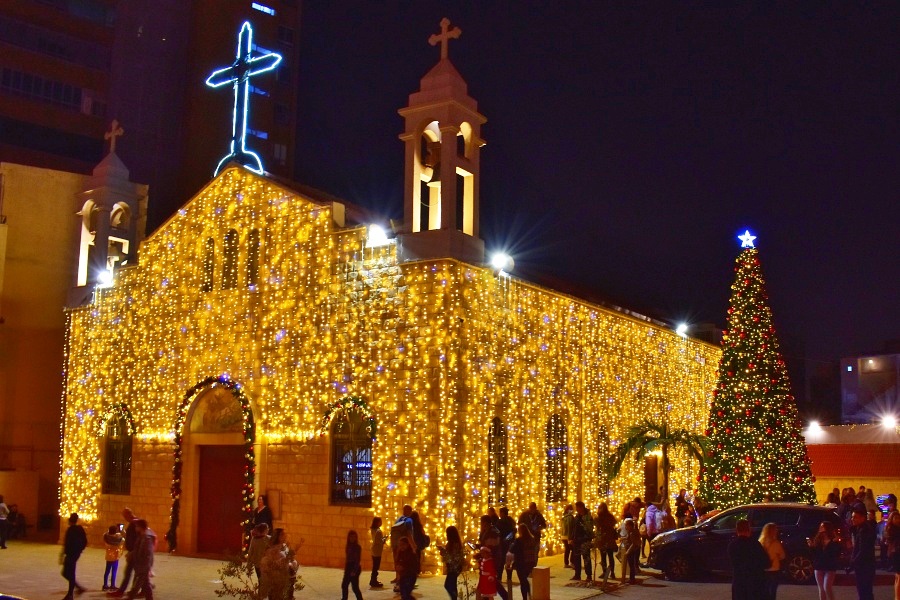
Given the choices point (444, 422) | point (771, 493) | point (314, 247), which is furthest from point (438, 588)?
point (771, 493)

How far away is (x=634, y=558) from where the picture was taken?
1862 cm

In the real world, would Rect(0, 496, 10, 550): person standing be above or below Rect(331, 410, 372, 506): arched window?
below

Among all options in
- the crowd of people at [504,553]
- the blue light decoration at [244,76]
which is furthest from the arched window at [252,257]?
the crowd of people at [504,553]

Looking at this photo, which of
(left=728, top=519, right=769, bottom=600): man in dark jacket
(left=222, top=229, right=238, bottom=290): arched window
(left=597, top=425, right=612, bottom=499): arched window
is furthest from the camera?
(left=597, top=425, right=612, bottom=499): arched window

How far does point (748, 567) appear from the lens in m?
11.7

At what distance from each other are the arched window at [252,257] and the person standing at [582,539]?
9314 millimetres

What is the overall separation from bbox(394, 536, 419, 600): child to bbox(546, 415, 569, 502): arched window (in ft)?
28.6

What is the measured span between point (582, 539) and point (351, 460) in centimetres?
515

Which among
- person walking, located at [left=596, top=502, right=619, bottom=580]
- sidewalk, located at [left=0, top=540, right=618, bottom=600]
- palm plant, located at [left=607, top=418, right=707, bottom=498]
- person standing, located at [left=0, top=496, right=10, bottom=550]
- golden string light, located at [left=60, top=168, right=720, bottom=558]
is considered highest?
golden string light, located at [left=60, top=168, right=720, bottom=558]

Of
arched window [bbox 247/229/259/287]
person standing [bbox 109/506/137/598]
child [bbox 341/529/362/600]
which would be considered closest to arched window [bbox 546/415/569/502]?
arched window [bbox 247/229/259/287]

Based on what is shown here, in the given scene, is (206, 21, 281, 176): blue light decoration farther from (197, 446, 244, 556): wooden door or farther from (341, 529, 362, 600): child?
(341, 529, 362, 600): child

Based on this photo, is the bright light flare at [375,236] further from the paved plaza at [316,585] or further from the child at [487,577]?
the child at [487,577]

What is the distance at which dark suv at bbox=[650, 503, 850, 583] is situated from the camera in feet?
59.9

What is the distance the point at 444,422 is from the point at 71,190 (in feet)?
61.9
